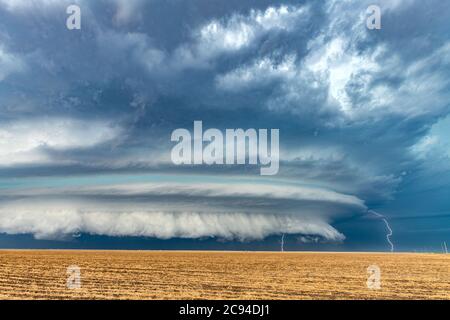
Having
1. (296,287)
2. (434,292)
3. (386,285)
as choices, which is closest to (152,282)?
A: (296,287)

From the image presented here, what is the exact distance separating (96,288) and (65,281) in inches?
250

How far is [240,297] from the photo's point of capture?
97.8 ft

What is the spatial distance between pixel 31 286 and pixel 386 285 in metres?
31.0

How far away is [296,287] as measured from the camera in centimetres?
3578

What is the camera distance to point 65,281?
3759cm
